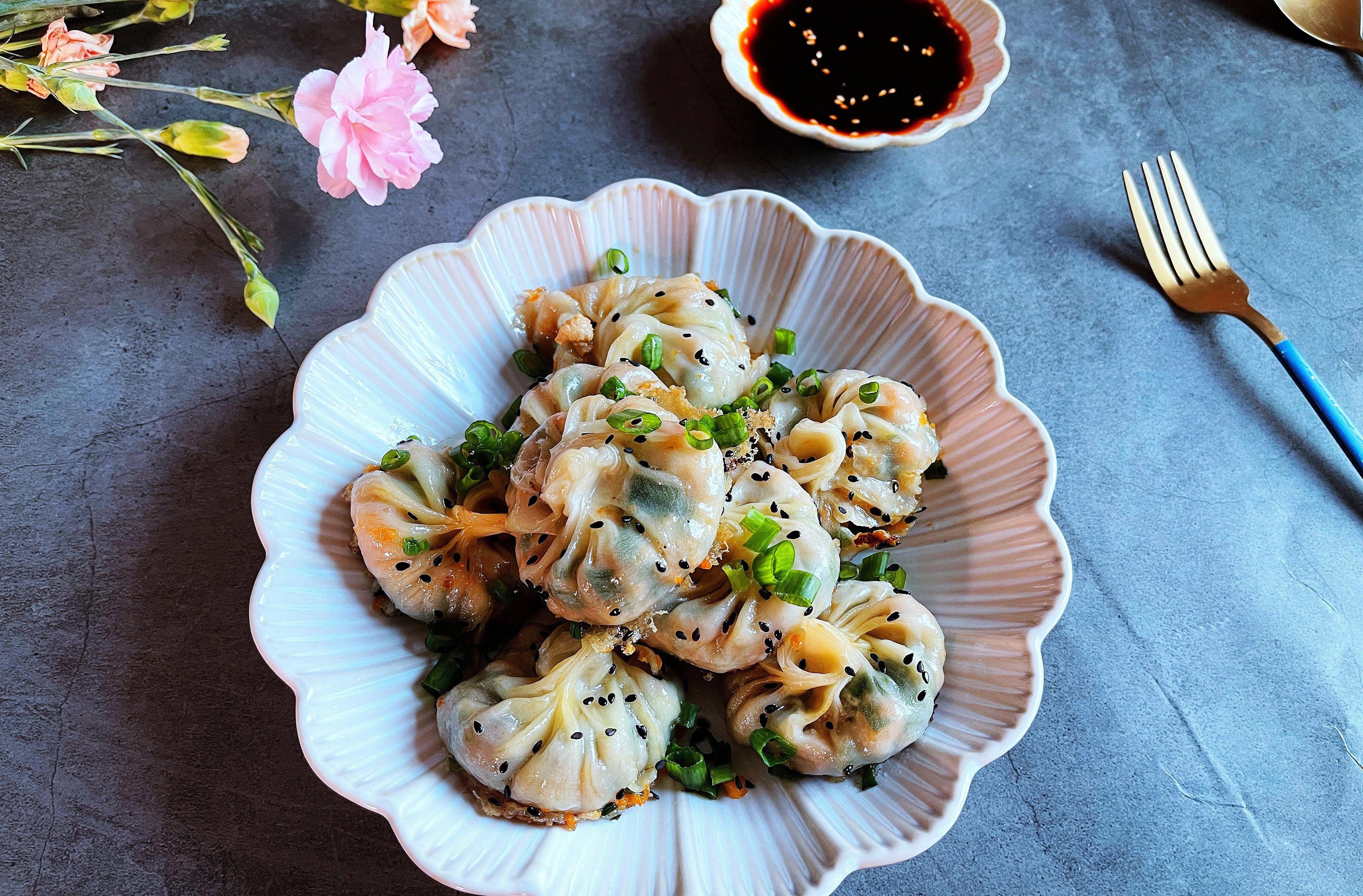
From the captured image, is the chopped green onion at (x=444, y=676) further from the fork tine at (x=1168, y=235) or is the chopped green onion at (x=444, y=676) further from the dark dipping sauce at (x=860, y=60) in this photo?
the fork tine at (x=1168, y=235)

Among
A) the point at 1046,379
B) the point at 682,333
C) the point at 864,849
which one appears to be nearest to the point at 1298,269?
the point at 1046,379

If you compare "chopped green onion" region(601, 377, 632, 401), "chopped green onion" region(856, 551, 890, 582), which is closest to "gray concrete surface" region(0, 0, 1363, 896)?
"chopped green onion" region(856, 551, 890, 582)

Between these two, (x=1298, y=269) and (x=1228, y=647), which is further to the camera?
(x=1298, y=269)

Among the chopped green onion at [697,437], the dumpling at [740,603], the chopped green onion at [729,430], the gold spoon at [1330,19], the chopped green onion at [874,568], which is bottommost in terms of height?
the chopped green onion at [874,568]

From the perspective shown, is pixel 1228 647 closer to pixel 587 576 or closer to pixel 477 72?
pixel 587 576

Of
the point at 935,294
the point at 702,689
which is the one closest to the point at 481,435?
the point at 702,689

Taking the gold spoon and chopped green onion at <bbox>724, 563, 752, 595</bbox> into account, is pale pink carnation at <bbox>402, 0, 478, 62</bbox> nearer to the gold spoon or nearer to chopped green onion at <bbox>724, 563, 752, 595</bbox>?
chopped green onion at <bbox>724, 563, 752, 595</bbox>

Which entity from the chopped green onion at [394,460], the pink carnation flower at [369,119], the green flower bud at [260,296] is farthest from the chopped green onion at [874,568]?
the green flower bud at [260,296]

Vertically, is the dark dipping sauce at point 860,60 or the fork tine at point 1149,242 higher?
the dark dipping sauce at point 860,60
